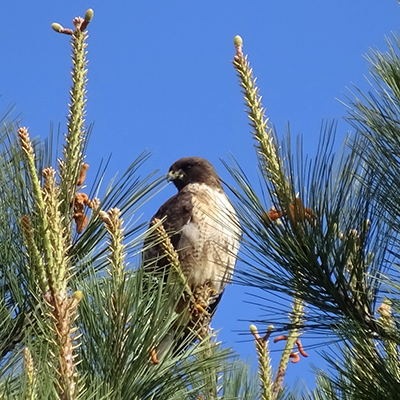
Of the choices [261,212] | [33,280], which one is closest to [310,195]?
[261,212]

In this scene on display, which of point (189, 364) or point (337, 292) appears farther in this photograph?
point (337, 292)

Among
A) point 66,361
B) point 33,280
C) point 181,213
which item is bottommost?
point 66,361

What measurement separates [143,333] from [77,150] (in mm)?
678

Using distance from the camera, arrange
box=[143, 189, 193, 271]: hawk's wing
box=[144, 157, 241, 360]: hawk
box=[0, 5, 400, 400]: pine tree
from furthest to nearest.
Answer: box=[143, 189, 193, 271]: hawk's wing → box=[144, 157, 241, 360]: hawk → box=[0, 5, 400, 400]: pine tree

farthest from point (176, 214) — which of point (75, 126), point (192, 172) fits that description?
point (75, 126)

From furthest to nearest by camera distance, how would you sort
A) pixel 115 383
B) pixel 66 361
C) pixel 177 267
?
pixel 177 267 → pixel 115 383 → pixel 66 361

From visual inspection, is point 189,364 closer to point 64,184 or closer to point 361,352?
point 361,352

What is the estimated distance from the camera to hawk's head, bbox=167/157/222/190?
564 cm

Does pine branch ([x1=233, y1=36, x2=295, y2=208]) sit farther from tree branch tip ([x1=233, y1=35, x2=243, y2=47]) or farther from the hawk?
the hawk

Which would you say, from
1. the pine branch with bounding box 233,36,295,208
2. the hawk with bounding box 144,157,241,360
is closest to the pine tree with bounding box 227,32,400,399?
the pine branch with bounding box 233,36,295,208

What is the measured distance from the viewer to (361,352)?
2.26m

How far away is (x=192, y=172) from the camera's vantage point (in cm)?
573

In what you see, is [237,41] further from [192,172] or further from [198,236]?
[192,172]

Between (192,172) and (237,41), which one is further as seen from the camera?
(192,172)
